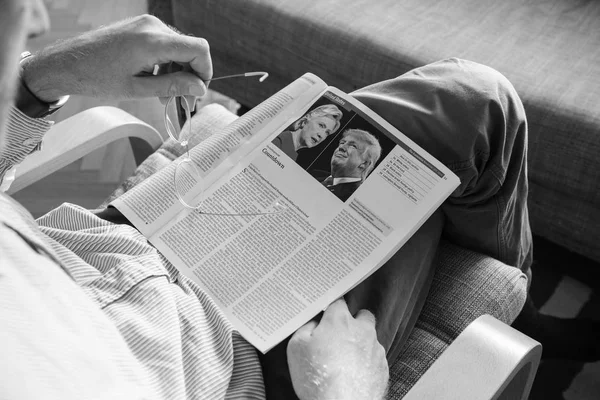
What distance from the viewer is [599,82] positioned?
116 cm

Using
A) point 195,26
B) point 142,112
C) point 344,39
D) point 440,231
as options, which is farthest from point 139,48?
point 142,112

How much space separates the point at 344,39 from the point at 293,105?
461 millimetres

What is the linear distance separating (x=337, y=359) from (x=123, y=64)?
1.53 ft

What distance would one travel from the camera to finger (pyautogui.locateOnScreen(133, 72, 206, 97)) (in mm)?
810

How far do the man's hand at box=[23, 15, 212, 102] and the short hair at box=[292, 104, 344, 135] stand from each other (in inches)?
6.1

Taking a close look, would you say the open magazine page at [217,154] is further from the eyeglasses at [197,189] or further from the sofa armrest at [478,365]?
the sofa armrest at [478,365]

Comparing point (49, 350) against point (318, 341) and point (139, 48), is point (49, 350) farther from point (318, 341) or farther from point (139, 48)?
point (139, 48)

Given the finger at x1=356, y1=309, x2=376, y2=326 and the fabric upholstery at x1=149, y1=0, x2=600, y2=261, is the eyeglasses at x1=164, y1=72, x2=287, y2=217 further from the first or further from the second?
the fabric upholstery at x1=149, y1=0, x2=600, y2=261

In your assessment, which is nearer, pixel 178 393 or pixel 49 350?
pixel 49 350

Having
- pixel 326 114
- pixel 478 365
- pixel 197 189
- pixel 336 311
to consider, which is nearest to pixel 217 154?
pixel 197 189

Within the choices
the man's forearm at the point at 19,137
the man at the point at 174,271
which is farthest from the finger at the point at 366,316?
the man's forearm at the point at 19,137

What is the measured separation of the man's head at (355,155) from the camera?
2.83ft

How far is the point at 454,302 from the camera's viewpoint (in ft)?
2.82

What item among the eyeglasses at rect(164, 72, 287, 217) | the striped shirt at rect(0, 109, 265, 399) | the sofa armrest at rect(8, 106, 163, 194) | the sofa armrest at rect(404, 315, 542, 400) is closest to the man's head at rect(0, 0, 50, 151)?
the striped shirt at rect(0, 109, 265, 399)
